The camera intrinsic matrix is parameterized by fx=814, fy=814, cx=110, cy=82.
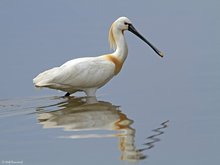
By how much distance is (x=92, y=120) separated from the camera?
11.3m

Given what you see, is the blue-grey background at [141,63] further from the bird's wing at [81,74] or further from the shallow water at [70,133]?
the bird's wing at [81,74]

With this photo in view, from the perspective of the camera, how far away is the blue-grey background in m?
9.82

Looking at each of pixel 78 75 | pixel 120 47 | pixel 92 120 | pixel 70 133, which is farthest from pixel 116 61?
pixel 70 133

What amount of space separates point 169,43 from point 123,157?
10.4 m

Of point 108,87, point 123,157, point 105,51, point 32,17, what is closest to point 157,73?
point 108,87

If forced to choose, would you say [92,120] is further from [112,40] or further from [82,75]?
[112,40]

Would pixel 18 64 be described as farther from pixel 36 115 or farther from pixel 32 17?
pixel 32 17

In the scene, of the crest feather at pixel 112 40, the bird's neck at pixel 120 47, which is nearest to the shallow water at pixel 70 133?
the bird's neck at pixel 120 47

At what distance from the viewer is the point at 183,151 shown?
30.9 feet

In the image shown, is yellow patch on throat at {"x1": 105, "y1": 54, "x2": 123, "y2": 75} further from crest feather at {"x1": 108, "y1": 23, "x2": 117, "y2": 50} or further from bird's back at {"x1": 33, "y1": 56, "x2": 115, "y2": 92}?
crest feather at {"x1": 108, "y1": 23, "x2": 117, "y2": 50}

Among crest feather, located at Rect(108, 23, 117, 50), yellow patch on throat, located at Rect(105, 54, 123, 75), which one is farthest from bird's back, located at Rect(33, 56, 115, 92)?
crest feather, located at Rect(108, 23, 117, 50)

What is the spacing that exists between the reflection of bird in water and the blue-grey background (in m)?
0.16

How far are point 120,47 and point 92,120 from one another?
268cm

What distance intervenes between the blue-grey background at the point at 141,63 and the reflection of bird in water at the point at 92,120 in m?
0.16
